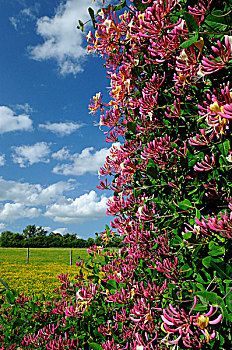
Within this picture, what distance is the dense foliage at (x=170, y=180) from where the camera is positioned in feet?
4.29

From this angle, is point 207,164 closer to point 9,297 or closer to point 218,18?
point 218,18

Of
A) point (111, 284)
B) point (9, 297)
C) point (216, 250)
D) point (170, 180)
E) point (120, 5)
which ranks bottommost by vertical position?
point (9, 297)

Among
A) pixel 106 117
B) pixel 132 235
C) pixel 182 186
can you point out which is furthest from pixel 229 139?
pixel 106 117

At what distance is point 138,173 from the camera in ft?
6.95

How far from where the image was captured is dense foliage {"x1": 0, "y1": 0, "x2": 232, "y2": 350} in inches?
51.4

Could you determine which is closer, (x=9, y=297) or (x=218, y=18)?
(x=218, y=18)

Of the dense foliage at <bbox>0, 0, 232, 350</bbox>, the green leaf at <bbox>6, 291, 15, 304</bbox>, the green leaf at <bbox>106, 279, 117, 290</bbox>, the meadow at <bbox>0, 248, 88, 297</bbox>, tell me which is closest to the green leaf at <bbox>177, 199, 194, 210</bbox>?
the dense foliage at <bbox>0, 0, 232, 350</bbox>

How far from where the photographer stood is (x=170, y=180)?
182cm

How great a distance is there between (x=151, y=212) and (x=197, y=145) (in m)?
0.54

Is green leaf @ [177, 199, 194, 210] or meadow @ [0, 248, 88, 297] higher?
green leaf @ [177, 199, 194, 210]

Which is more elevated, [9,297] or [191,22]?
[191,22]

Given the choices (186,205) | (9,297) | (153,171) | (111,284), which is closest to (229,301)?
(186,205)

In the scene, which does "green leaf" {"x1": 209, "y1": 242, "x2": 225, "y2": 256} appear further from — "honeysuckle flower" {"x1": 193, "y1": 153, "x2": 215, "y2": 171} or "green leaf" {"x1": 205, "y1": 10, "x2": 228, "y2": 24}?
"green leaf" {"x1": 205, "y1": 10, "x2": 228, "y2": 24}

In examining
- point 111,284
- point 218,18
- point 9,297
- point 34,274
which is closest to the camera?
point 218,18
